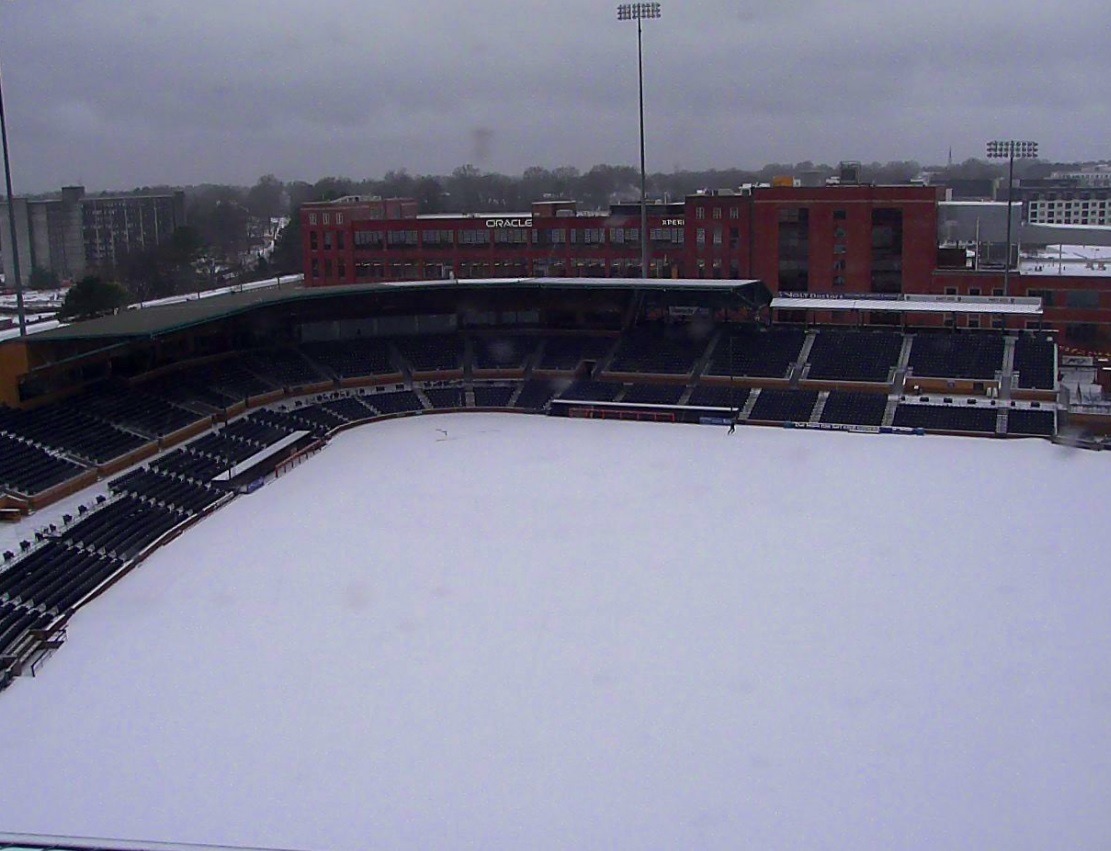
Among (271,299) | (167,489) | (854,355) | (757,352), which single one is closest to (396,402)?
(271,299)

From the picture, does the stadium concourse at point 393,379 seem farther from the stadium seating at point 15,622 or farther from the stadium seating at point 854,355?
the stadium seating at point 15,622

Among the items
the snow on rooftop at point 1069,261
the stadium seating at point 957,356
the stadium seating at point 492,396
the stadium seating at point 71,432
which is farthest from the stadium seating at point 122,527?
the snow on rooftop at point 1069,261

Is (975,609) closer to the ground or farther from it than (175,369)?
closer to the ground

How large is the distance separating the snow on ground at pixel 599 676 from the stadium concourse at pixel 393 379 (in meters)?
2.02

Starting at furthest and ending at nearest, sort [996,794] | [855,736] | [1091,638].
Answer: [1091,638] → [855,736] → [996,794]

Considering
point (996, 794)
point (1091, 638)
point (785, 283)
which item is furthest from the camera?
point (785, 283)

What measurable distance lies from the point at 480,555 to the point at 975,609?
683 centimetres

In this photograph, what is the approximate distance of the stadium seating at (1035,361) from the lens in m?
24.9

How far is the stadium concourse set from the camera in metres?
18.8

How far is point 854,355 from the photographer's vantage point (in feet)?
89.7

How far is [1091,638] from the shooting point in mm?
12305

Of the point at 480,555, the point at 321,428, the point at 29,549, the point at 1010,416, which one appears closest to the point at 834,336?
the point at 1010,416

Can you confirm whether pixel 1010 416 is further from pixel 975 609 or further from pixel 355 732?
pixel 355 732

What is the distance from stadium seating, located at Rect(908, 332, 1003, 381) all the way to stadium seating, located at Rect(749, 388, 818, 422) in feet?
8.79
